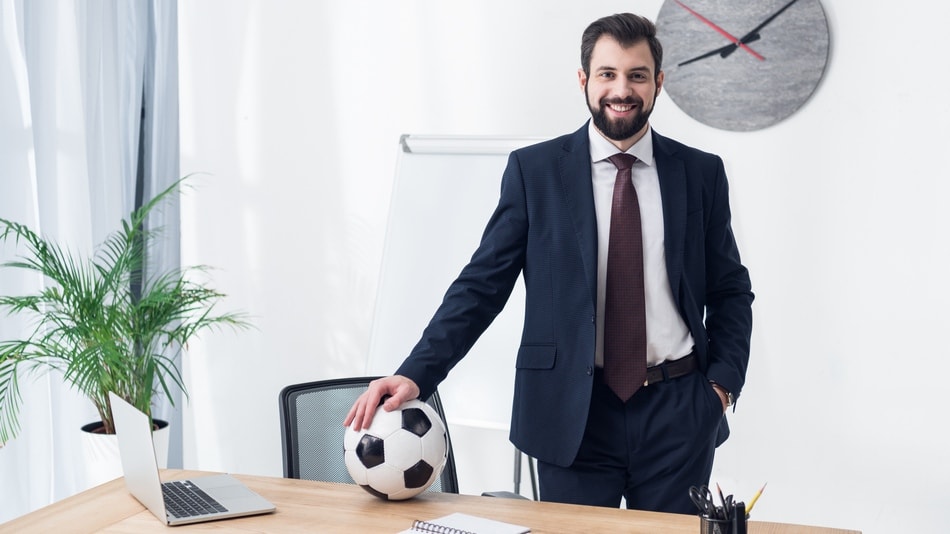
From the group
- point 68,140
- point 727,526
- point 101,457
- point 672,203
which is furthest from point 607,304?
point 68,140

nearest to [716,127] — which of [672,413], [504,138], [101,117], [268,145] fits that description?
[504,138]

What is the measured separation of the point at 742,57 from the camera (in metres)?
3.03

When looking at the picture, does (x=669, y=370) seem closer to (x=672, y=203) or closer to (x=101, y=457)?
(x=672, y=203)

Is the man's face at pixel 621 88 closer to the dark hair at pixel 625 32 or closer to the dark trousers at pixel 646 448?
the dark hair at pixel 625 32

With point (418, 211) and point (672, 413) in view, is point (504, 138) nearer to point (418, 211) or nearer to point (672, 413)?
point (418, 211)

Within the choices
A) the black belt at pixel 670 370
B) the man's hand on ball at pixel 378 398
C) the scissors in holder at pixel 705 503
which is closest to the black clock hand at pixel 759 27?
the black belt at pixel 670 370

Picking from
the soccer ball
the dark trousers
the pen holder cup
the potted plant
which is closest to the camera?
the pen holder cup

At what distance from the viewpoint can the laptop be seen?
5.39 feet

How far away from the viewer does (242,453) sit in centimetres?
373

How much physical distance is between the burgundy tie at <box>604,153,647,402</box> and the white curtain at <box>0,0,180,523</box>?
1926mm

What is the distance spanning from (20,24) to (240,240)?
3.61ft

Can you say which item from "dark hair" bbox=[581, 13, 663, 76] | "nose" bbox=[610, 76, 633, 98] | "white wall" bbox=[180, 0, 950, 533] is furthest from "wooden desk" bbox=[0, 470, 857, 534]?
"white wall" bbox=[180, 0, 950, 533]

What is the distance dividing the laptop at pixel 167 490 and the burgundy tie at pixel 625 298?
0.75m

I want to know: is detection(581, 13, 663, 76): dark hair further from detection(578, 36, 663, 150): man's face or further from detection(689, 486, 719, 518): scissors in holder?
detection(689, 486, 719, 518): scissors in holder
